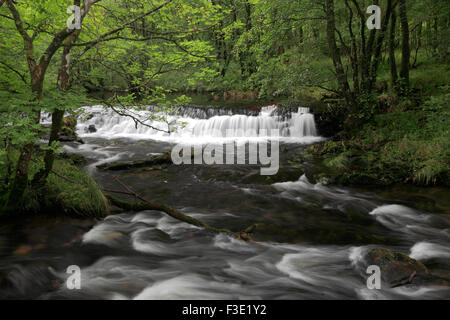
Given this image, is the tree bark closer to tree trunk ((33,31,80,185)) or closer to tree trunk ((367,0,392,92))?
tree trunk ((33,31,80,185))

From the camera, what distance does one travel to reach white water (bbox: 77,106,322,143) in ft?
45.0

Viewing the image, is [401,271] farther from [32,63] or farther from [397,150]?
[397,150]

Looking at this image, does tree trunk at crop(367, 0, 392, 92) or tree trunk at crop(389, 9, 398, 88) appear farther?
tree trunk at crop(389, 9, 398, 88)

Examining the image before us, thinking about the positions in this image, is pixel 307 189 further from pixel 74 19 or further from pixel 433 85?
pixel 433 85

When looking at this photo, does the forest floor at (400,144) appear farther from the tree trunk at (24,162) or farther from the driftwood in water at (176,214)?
the tree trunk at (24,162)

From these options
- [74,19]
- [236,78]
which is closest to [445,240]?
[74,19]

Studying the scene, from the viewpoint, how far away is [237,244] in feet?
15.8

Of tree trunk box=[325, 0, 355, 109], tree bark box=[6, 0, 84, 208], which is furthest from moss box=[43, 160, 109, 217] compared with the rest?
tree trunk box=[325, 0, 355, 109]

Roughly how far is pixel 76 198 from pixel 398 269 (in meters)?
5.39

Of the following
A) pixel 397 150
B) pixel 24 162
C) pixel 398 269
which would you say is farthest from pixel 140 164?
pixel 397 150

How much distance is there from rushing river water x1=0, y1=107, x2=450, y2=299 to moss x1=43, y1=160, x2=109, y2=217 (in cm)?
28

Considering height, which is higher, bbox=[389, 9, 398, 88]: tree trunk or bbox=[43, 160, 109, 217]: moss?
bbox=[389, 9, 398, 88]: tree trunk

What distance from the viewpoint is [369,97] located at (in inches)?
425
